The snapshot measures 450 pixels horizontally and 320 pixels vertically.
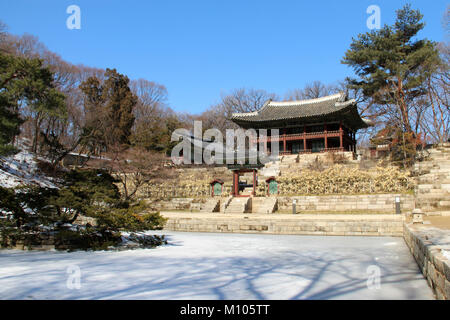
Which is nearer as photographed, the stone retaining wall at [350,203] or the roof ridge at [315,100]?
the stone retaining wall at [350,203]

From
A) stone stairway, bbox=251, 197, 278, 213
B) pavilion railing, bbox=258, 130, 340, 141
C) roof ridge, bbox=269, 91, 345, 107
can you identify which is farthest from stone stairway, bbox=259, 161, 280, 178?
roof ridge, bbox=269, 91, 345, 107

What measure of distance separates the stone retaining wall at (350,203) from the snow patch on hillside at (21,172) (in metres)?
14.6

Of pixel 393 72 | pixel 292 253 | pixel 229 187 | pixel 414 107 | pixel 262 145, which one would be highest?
pixel 393 72

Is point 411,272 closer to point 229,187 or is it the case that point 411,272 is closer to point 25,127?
point 229,187

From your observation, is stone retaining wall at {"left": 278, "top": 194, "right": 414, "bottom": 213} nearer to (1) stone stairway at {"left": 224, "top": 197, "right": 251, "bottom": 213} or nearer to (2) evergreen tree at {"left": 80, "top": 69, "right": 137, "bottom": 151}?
(1) stone stairway at {"left": 224, "top": 197, "right": 251, "bottom": 213}

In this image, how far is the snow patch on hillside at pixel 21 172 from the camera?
19422mm

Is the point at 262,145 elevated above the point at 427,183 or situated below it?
above

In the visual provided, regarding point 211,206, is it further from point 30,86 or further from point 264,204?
point 30,86

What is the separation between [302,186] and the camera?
855 inches

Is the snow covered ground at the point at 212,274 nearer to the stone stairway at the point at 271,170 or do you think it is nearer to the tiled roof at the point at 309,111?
the stone stairway at the point at 271,170

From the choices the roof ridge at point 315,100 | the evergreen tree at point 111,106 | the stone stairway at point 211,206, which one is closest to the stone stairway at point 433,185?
the stone stairway at point 211,206

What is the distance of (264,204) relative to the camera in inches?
810

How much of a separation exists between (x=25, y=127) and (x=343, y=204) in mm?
31245
